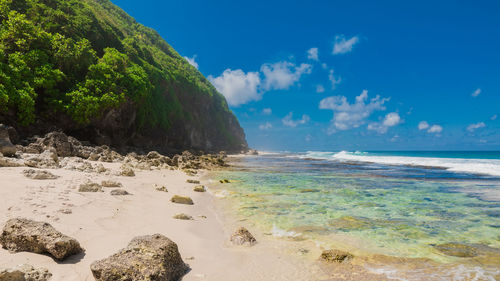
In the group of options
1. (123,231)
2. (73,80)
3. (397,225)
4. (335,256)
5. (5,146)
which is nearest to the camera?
(335,256)

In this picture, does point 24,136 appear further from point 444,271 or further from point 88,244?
point 444,271

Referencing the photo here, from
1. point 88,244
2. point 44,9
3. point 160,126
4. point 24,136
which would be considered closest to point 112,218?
point 88,244

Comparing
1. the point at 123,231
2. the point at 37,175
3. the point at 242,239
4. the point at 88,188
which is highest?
the point at 37,175

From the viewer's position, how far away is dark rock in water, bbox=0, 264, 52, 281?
2.72 m

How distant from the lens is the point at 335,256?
15.1ft

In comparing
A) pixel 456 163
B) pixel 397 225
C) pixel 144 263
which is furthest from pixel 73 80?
pixel 456 163

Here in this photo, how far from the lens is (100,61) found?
2522 cm

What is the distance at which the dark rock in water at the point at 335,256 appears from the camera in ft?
15.0

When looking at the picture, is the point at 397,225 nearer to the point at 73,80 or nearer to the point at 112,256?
the point at 112,256

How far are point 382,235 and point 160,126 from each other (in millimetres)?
32636

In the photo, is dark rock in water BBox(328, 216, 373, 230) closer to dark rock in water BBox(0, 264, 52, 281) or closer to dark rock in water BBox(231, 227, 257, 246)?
dark rock in water BBox(231, 227, 257, 246)

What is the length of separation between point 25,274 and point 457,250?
22.7ft

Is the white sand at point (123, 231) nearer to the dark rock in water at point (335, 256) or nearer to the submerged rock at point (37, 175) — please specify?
the submerged rock at point (37, 175)

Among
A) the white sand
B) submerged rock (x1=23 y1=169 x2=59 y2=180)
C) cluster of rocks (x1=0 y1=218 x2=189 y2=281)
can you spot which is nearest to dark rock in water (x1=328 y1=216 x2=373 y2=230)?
the white sand
